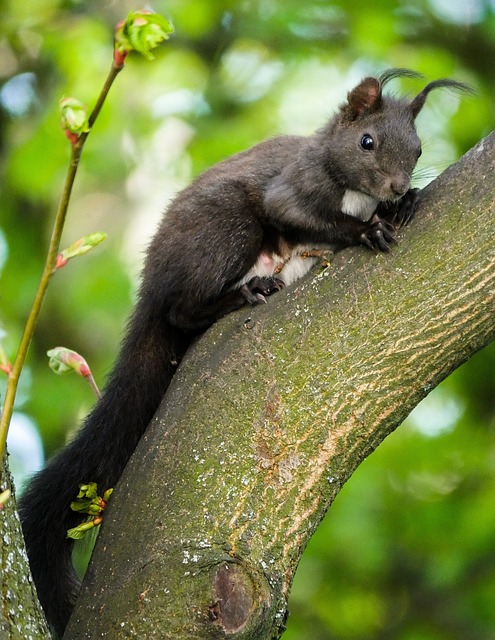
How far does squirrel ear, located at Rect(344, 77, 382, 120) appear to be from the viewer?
351cm

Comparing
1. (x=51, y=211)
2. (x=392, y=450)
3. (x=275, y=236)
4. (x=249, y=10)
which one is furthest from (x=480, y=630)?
(x=249, y=10)

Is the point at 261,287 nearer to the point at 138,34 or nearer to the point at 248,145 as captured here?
the point at 138,34

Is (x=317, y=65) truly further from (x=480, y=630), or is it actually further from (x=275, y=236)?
(x=480, y=630)

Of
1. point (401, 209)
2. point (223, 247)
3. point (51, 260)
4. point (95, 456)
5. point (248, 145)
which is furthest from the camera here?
point (248, 145)

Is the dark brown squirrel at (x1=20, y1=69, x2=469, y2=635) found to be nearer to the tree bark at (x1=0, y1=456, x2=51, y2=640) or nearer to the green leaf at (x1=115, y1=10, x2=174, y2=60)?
the tree bark at (x1=0, y1=456, x2=51, y2=640)

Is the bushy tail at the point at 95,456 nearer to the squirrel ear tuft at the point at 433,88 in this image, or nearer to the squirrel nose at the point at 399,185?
the squirrel nose at the point at 399,185

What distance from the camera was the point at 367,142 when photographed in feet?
11.4

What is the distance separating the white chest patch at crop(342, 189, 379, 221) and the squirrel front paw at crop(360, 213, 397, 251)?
0.91m

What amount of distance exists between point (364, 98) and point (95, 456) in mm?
1669

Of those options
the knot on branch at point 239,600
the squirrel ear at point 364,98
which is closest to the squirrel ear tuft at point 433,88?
the squirrel ear at point 364,98

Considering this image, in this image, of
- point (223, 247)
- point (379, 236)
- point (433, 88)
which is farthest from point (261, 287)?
point (433, 88)

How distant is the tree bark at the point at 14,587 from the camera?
6.07 feet

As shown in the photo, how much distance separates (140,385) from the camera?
10.1ft

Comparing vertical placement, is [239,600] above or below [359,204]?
below
